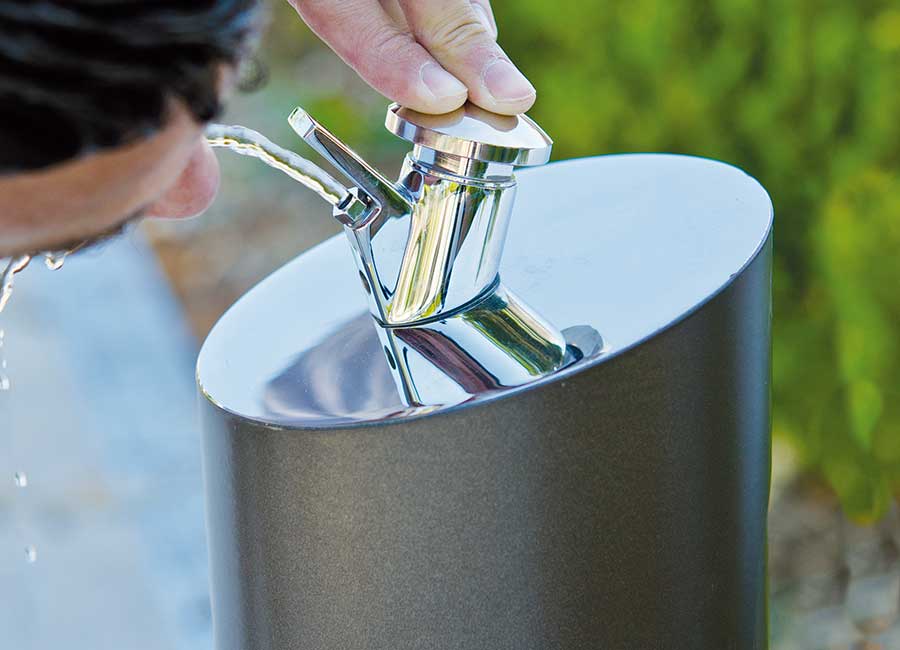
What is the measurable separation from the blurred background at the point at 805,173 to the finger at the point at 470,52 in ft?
2.57

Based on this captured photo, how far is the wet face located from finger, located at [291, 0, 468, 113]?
0.14 m

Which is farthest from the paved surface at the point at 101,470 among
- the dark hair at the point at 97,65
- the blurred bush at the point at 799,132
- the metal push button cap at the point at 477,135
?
the dark hair at the point at 97,65

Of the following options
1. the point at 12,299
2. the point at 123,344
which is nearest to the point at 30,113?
the point at 123,344

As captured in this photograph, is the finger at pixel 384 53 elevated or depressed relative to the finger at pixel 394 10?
depressed

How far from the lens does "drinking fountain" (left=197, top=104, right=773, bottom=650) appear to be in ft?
1.75

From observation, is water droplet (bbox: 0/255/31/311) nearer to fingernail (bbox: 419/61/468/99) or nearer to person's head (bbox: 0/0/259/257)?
person's head (bbox: 0/0/259/257)

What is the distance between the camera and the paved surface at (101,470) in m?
1.80

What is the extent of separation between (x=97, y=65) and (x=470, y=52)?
250mm

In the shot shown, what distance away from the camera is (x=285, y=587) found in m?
0.57

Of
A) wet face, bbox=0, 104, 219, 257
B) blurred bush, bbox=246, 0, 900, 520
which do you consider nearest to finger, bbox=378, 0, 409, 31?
wet face, bbox=0, 104, 219, 257

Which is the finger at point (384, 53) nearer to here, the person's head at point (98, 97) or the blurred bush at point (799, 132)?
the person's head at point (98, 97)

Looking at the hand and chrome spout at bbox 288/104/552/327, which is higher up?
the hand

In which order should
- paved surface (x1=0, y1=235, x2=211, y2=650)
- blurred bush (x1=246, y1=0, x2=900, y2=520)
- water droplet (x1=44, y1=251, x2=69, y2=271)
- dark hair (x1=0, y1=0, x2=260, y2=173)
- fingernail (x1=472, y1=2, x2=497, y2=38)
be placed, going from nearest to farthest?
dark hair (x1=0, y1=0, x2=260, y2=173), water droplet (x1=44, y1=251, x2=69, y2=271), fingernail (x1=472, y1=2, x2=497, y2=38), blurred bush (x1=246, y1=0, x2=900, y2=520), paved surface (x1=0, y1=235, x2=211, y2=650)

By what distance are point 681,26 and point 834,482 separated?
0.60 meters
